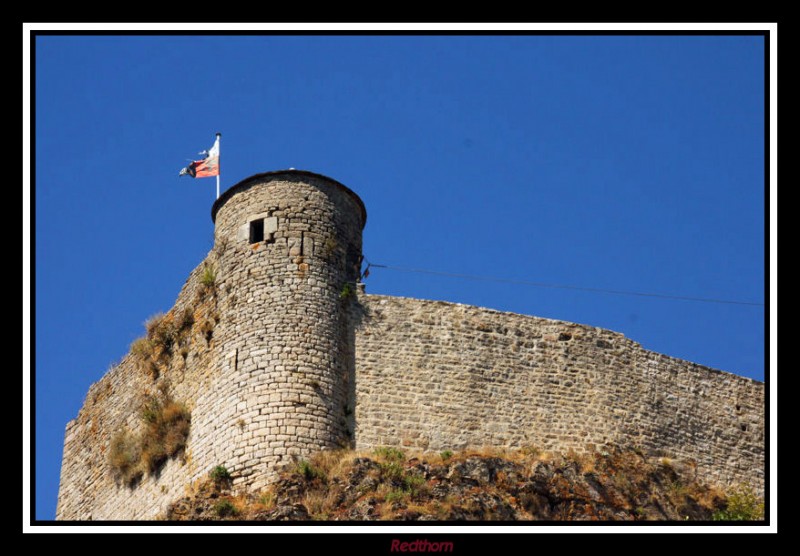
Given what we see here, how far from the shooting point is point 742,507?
32.3 meters

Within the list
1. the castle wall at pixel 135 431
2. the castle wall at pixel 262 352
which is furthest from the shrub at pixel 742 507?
the castle wall at pixel 135 431

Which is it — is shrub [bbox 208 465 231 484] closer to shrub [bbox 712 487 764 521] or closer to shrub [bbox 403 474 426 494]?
shrub [bbox 403 474 426 494]

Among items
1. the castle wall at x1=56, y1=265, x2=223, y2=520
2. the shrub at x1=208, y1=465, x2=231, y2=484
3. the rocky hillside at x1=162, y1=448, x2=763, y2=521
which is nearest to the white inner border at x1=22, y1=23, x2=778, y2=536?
the rocky hillside at x1=162, y1=448, x2=763, y2=521

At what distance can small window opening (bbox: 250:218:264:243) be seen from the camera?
1286 inches

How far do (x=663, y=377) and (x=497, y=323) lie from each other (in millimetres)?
3791

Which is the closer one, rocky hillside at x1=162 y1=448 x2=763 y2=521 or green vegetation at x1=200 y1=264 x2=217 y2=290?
rocky hillside at x1=162 y1=448 x2=763 y2=521

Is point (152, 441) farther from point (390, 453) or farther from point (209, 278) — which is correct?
point (390, 453)

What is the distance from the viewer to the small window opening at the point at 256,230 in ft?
107

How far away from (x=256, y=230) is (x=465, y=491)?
7.05 metres

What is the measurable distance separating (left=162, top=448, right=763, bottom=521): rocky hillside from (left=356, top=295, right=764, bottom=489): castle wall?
60 centimetres
